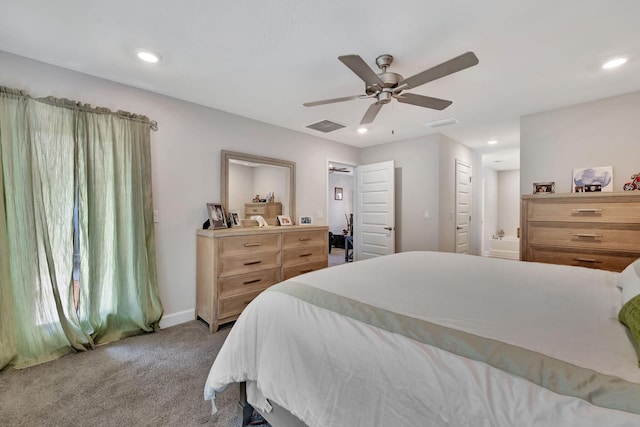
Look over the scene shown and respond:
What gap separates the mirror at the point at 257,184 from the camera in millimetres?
3307

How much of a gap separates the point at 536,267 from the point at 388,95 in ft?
5.54

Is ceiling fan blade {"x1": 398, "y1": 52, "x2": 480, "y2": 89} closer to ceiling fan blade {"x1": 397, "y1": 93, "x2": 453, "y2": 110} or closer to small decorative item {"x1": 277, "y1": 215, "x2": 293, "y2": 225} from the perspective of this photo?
ceiling fan blade {"x1": 397, "y1": 93, "x2": 453, "y2": 110}

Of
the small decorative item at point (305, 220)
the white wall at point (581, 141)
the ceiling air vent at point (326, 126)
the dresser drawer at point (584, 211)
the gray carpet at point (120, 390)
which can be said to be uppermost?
the ceiling air vent at point (326, 126)

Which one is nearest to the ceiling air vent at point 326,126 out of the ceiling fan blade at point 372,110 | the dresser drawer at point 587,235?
the ceiling fan blade at point 372,110

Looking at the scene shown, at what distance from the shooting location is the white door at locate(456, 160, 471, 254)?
186 inches

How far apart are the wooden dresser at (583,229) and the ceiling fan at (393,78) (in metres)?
1.72

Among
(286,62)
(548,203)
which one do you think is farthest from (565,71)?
(286,62)

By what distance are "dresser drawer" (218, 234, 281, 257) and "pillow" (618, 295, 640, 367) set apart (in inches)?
108

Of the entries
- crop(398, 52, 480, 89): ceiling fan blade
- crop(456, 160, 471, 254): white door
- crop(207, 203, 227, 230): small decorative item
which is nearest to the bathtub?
crop(456, 160, 471, 254): white door

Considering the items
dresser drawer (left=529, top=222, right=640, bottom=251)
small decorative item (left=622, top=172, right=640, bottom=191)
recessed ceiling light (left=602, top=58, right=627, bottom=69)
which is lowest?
dresser drawer (left=529, top=222, right=640, bottom=251)

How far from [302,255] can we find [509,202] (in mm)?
6838

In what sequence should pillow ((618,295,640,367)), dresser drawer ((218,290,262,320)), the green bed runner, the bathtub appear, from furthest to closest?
the bathtub
dresser drawer ((218,290,262,320))
pillow ((618,295,640,367))
the green bed runner

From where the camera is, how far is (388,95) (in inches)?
82.9

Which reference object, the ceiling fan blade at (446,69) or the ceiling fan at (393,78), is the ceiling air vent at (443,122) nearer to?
the ceiling fan at (393,78)
